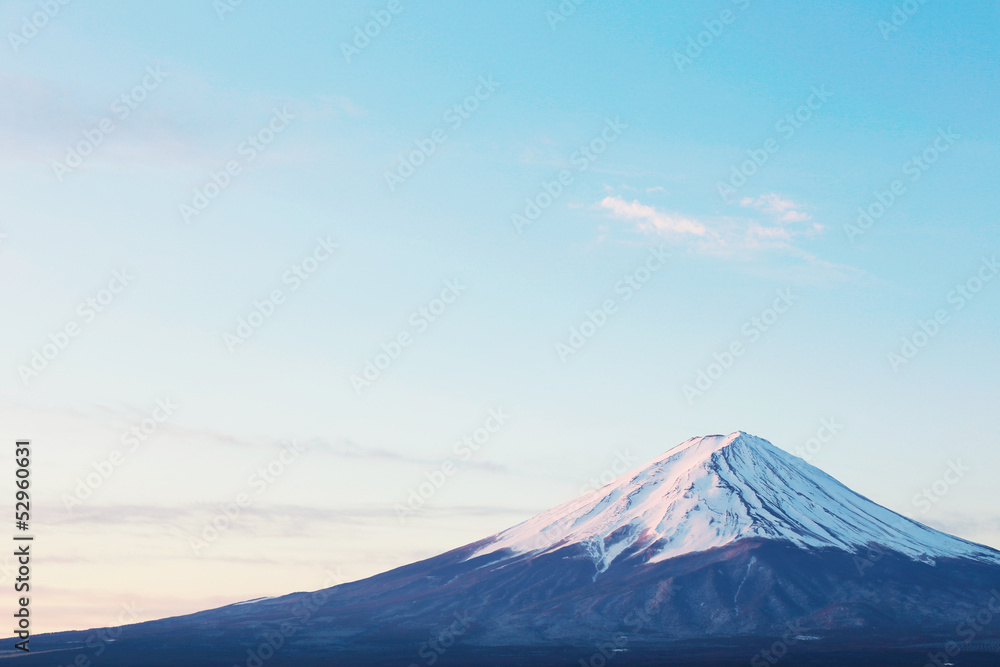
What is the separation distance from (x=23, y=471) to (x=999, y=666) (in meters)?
170

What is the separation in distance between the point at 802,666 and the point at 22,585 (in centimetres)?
13873

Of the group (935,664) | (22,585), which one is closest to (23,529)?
(22,585)

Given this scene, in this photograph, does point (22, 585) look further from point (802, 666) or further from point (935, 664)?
point (935, 664)

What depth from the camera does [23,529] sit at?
110 m

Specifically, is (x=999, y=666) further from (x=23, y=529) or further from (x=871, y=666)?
(x=23, y=529)

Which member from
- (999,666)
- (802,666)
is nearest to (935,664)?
(999,666)

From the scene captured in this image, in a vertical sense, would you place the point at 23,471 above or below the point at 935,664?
above

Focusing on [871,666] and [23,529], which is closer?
[23,529]

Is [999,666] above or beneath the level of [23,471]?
beneath

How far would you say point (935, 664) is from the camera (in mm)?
199500

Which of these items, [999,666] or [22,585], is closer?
[22,585]

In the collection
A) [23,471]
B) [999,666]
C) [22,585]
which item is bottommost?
[999,666]

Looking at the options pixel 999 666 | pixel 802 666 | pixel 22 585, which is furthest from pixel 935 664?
pixel 22 585

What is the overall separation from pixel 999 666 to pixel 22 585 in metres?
166
